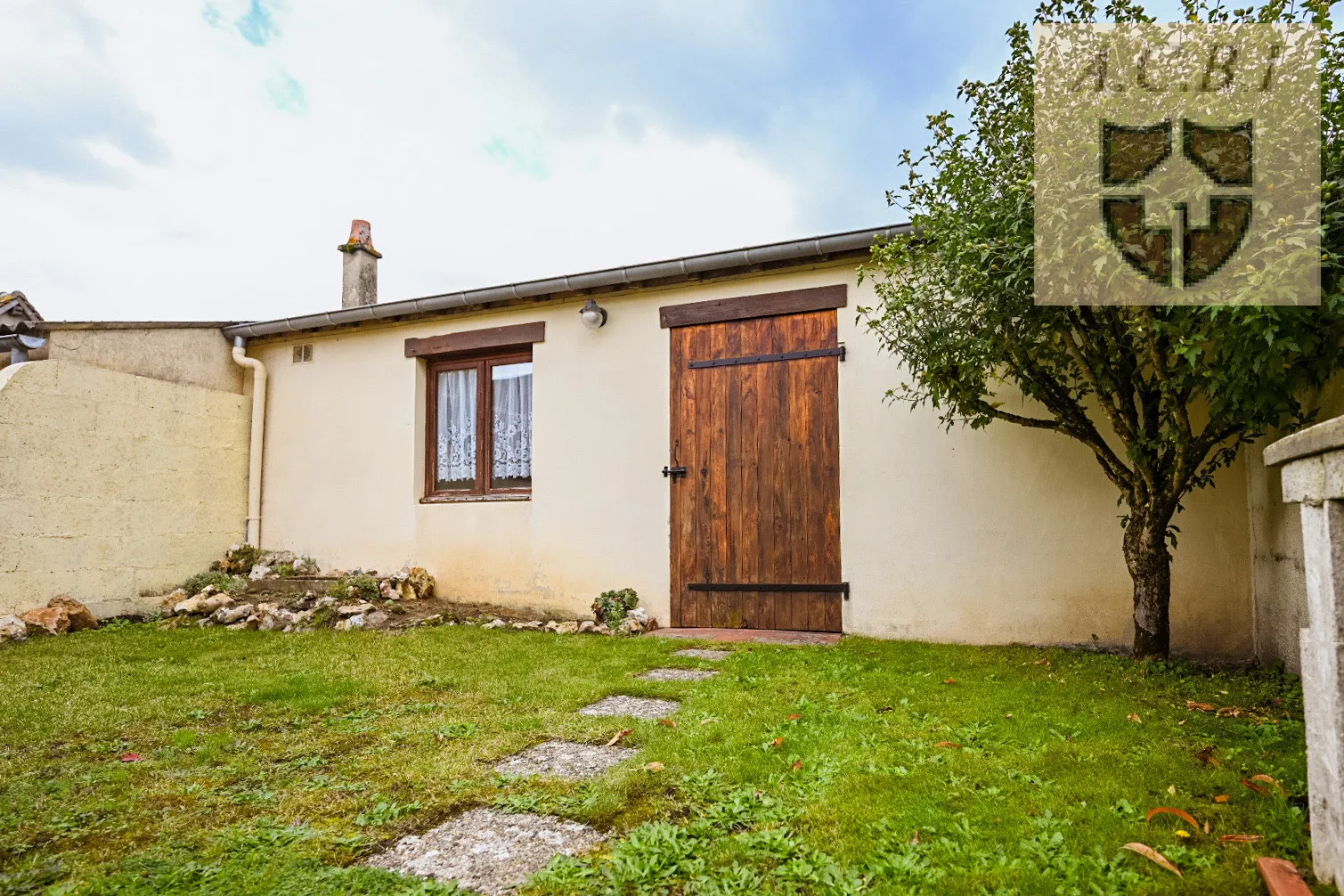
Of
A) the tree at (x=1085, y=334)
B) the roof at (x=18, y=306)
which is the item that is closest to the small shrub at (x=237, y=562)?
the roof at (x=18, y=306)

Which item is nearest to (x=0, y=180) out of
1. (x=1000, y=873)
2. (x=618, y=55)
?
(x=618, y=55)

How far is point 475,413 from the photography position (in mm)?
6207

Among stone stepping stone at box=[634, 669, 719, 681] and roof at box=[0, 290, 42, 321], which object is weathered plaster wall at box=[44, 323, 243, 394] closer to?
roof at box=[0, 290, 42, 321]

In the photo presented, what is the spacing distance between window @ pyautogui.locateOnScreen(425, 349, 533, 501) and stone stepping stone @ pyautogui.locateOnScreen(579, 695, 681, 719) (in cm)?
293

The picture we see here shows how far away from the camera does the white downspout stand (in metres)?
6.73

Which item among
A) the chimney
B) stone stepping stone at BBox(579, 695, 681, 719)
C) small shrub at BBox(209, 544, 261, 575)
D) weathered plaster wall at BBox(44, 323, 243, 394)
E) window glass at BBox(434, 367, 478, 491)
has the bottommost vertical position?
stone stepping stone at BBox(579, 695, 681, 719)

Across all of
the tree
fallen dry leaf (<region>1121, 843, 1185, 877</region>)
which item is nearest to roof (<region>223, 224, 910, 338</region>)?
the tree

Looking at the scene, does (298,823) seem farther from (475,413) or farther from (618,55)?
(618,55)

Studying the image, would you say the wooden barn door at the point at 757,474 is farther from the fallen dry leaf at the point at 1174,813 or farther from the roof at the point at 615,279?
the fallen dry leaf at the point at 1174,813

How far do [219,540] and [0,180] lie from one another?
7.24m

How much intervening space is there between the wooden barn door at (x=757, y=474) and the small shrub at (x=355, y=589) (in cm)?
252

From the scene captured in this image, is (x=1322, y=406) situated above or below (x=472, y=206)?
below

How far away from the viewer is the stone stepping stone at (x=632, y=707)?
2934 mm

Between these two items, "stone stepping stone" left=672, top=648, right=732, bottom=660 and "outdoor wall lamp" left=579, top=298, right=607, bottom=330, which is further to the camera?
"outdoor wall lamp" left=579, top=298, right=607, bottom=330
